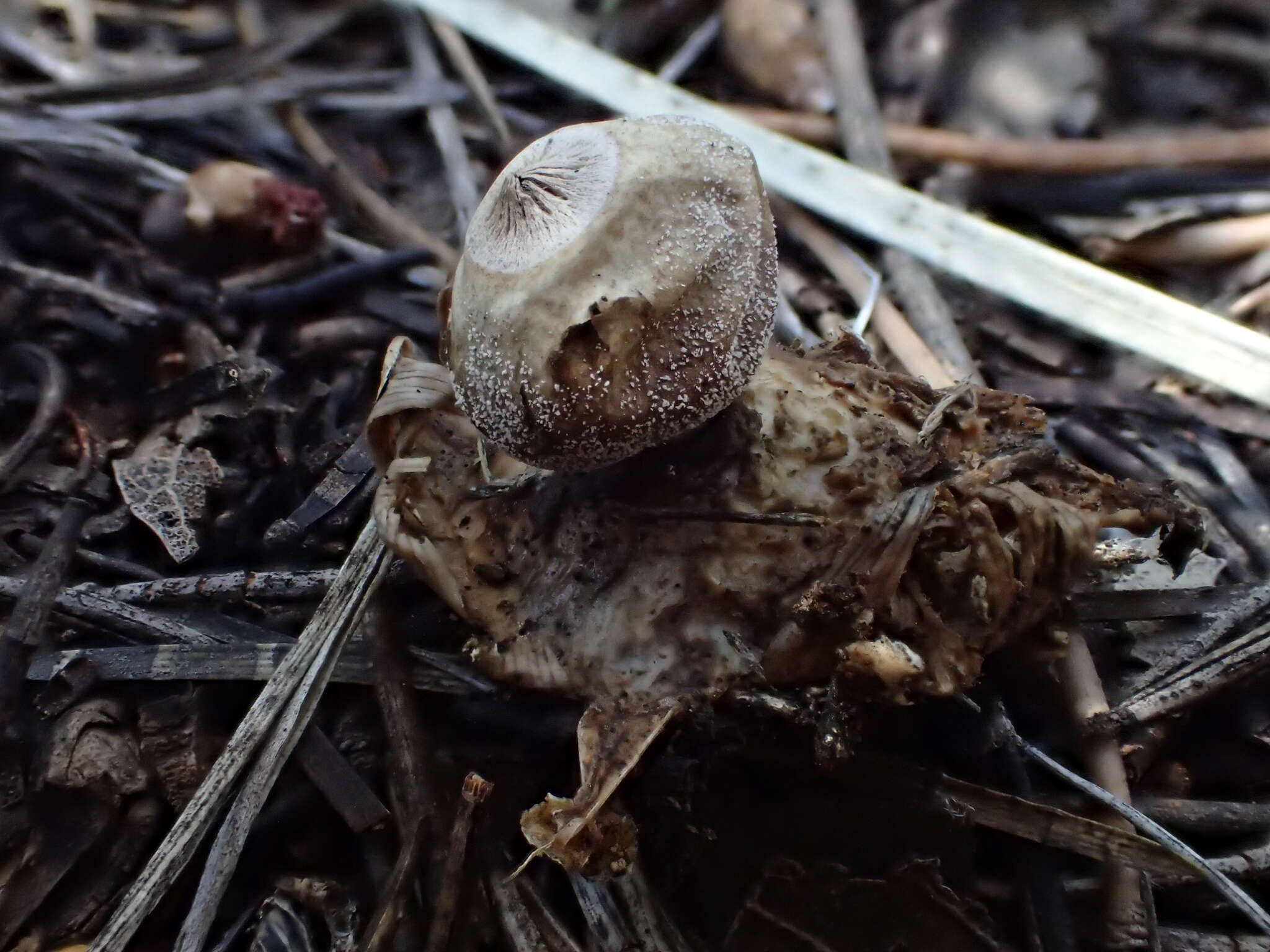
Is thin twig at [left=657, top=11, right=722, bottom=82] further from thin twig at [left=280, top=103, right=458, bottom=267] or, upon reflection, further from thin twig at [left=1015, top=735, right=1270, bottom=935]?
thin twig at [left=1015, top=735, right=1270, bottom=935]

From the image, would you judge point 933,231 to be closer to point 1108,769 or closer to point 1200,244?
point 1200,244

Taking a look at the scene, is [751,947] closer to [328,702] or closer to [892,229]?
[328,702]

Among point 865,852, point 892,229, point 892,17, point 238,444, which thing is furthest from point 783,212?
point 865,852

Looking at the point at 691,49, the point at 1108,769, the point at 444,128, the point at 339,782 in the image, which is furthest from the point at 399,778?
the point at 691,49

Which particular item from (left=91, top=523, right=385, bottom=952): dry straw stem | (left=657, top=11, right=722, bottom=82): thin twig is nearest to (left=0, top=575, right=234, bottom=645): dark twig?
(left=91, top=523, right=385, bottom=952): dry straw stem

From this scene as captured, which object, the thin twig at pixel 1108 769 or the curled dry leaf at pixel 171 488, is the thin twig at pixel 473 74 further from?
the thin twig at pixel 1108 769
